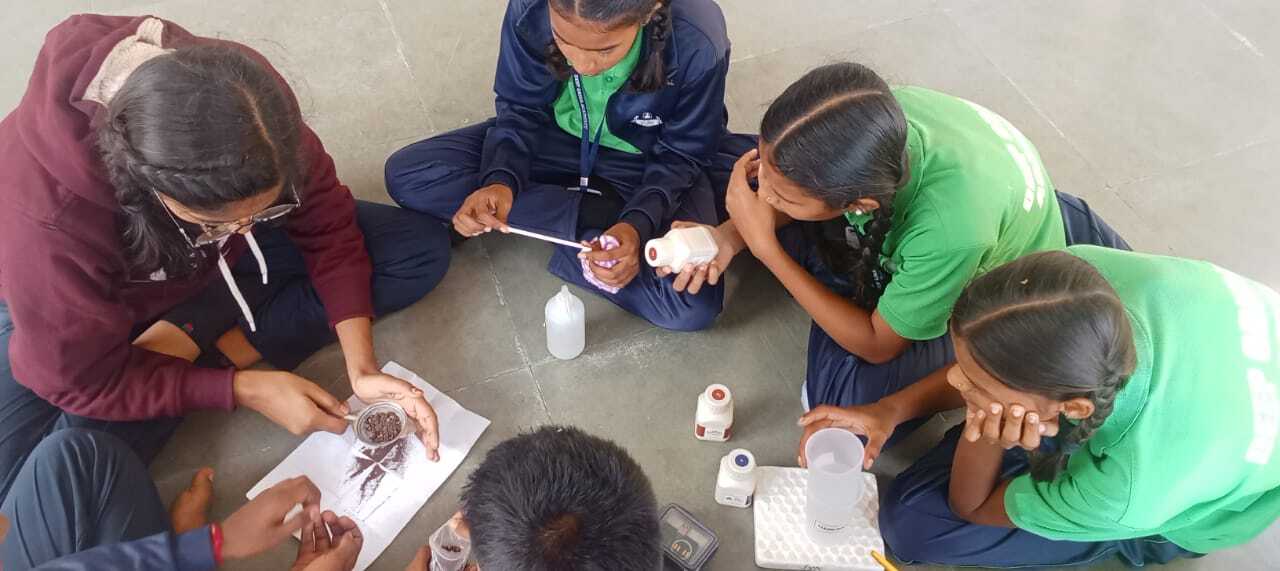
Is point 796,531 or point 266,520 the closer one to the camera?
point 266,520

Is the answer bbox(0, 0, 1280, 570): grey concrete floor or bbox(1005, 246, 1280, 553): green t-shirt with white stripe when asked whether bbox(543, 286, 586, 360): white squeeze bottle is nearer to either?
bbox(0, 0, 1280, 570): grey concrete floor

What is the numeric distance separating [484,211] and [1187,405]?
1.29 metres

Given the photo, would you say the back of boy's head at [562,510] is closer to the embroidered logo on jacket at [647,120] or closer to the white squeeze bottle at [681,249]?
the white squeeze bottle at [681,249]

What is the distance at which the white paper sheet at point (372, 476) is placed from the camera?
5.23 feet

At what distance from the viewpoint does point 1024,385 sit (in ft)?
3.91

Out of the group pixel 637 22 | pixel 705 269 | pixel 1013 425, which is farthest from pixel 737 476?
pixel 637 22

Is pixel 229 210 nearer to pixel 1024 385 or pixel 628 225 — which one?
pixel 628 225

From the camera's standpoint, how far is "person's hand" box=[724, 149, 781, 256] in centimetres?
167

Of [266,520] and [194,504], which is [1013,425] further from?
[194,504]

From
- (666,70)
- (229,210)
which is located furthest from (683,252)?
(229,210)

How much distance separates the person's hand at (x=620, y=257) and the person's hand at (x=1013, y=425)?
755 mm

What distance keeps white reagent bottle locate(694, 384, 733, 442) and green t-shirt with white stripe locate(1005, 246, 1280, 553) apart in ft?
2.03

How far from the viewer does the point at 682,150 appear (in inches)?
75.3

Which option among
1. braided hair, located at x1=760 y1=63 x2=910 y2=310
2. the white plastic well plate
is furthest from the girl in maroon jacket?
braided hair, located at x1=760 y1=63 x2=910 y2=310
